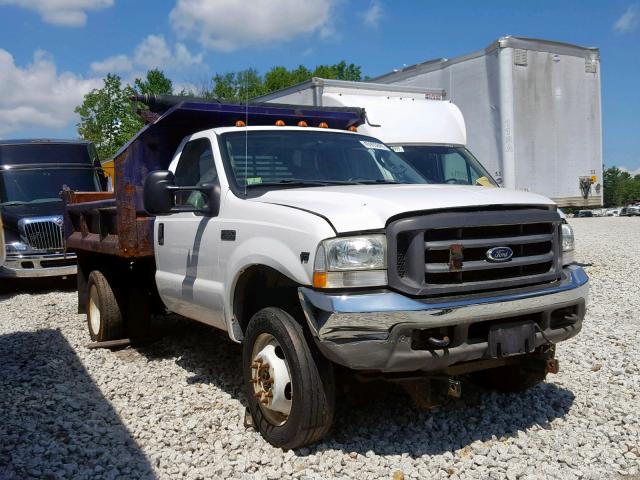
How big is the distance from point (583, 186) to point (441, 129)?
475cm

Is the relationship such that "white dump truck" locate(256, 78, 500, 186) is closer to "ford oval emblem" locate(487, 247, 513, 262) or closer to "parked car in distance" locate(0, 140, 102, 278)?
"parked car in distance" locate(0, 140, 102, 278)

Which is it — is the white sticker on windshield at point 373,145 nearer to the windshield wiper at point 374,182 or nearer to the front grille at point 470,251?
the windshield wiper at point 374,182

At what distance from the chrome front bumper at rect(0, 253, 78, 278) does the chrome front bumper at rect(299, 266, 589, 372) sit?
8183 mm

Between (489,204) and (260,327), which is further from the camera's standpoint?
(260,327)

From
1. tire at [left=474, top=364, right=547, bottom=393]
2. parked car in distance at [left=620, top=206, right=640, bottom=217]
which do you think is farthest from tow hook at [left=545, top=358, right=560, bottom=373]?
parked car in distance at [left=620, top=206, right=640, bottom=217]

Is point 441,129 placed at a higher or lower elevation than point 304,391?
higher

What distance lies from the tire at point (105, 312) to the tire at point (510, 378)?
3606 mm

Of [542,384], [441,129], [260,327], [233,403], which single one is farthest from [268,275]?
[441,129]

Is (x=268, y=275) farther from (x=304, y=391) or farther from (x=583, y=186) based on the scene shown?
(x=583, y=186)

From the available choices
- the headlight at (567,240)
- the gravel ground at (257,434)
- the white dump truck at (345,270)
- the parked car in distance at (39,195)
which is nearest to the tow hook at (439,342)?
the white dump truck at (345,270)

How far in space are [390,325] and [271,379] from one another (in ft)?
3.02

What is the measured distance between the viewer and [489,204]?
363cm

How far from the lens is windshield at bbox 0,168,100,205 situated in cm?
1166

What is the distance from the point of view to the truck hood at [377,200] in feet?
11.3
